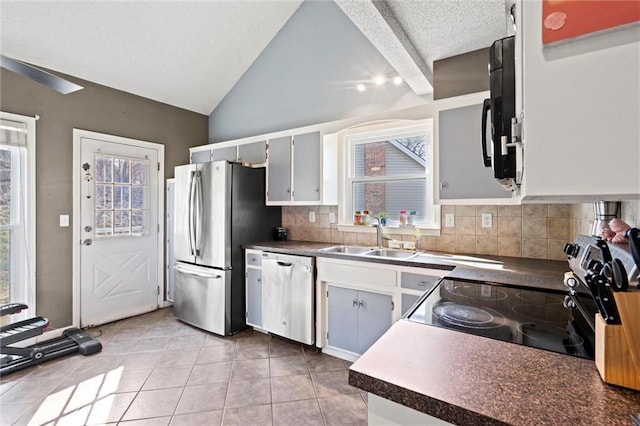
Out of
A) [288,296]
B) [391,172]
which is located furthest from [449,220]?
[288,296]

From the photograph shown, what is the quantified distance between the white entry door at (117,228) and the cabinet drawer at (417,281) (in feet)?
10.6

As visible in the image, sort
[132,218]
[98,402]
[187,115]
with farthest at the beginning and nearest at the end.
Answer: [187,115]
[132,218]
[98,402]

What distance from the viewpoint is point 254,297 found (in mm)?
3102

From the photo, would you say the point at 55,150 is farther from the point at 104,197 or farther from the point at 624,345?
the point at 624,345

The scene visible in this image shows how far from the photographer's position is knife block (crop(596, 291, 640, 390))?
60 centimetres

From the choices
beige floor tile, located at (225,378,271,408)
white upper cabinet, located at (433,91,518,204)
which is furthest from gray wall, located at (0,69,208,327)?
white upper cabinet, located at (433,91,518,204)

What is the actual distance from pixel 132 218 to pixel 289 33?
2997 mm

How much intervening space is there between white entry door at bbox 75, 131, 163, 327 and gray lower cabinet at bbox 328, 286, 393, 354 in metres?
2.57

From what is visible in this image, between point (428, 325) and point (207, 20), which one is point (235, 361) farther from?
point (207, 20)

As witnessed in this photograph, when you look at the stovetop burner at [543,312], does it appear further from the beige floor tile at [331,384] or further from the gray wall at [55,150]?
the gray wall at [55,150]

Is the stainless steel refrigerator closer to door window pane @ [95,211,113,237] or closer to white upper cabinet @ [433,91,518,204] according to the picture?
door window pane @ [95,211,113,237]

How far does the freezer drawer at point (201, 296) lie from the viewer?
9.95 ft

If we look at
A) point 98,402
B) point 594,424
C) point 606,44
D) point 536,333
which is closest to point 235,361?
point 98,402

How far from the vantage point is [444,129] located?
2.29m
